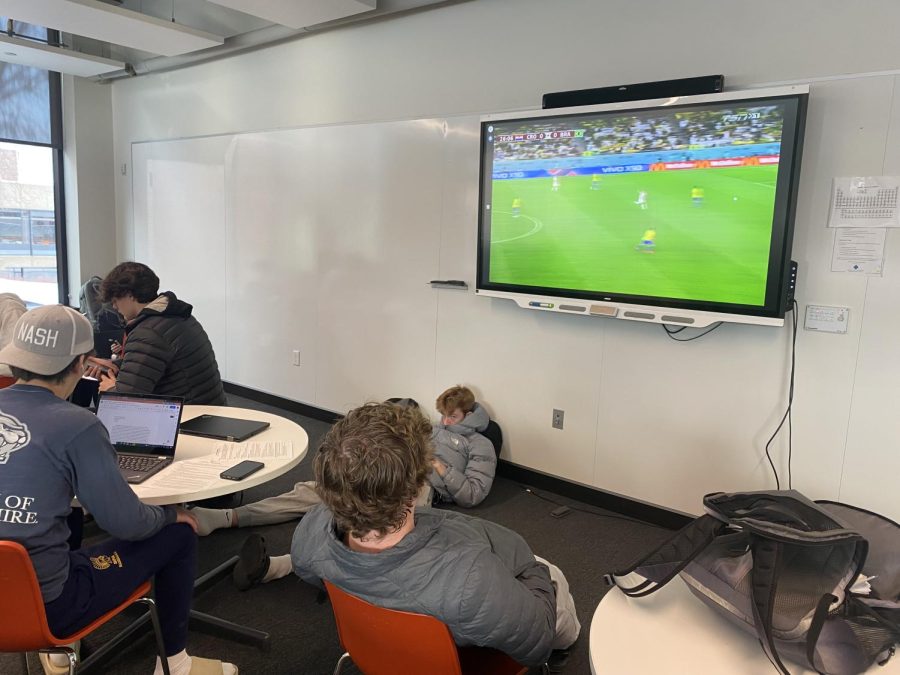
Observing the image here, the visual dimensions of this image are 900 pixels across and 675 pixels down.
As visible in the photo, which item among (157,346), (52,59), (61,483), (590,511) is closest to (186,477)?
(61,483)

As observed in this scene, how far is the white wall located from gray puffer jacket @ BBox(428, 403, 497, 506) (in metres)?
0.36

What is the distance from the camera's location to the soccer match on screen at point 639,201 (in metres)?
2.80

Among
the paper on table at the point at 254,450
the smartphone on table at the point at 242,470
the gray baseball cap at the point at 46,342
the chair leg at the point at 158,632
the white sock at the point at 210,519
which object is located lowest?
the white sock at the point at 210,519

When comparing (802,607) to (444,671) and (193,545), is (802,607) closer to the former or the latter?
(444,671)

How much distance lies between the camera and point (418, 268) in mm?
4246

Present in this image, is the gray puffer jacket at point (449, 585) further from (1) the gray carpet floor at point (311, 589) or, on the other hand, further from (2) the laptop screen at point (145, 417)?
(2) the laptop screen at point (145, 417)

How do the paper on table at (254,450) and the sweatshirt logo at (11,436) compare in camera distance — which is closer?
the sweatshirt logo at (11,436)

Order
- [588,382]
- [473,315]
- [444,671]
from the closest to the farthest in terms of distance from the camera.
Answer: [444,671], [588,382], [473,315]

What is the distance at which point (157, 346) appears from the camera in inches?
109

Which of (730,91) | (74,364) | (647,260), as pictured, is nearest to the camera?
(74,364)

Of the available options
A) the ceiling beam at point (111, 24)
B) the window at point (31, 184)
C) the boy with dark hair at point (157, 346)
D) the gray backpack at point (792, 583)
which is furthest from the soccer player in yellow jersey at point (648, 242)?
the window at point (31, 184)

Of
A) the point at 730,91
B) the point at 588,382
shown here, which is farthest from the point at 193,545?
the point at 730,91

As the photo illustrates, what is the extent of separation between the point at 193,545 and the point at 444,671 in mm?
A: 1077

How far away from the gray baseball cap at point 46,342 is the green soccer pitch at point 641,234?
7.89ft
